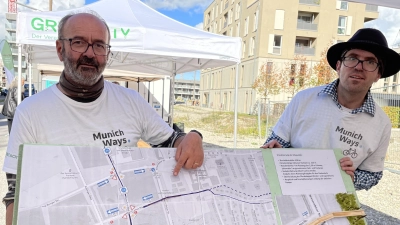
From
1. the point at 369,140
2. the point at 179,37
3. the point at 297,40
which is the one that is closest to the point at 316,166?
the point at 369,140

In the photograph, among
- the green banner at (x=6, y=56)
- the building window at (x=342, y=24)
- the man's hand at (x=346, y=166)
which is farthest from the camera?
the building window at (x=342, y=24)

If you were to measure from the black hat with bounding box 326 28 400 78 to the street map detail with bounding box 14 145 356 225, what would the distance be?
907 millimetres

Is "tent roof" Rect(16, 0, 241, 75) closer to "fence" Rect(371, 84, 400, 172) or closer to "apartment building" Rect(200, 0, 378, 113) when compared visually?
"fence" Rect(371, 84, 400, 172)

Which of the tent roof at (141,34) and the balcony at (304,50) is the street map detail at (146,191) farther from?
the balcony at (304,50)

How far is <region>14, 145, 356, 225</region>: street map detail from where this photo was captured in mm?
1100

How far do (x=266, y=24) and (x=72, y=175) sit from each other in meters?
31.0

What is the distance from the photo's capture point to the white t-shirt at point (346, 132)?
173 cm

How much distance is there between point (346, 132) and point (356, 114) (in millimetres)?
128

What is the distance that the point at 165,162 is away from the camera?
131 centimetres

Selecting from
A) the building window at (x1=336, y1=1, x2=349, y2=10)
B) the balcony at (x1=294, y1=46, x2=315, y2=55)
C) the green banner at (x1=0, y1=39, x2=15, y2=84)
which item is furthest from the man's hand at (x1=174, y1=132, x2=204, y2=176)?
the building window at (x1=336, y1=1, x2=349, y2=10)

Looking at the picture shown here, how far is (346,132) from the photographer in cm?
173

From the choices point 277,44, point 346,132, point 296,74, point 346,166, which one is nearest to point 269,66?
point 277,44

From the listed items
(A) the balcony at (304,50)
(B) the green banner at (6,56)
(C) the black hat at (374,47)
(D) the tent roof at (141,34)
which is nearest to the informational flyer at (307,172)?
(C) the black hat at (374,47)

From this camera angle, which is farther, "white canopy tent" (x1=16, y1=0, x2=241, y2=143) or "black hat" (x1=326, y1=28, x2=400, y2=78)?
"white canopy tent" (x1=16, y1=0, x2=241, y2=143)
